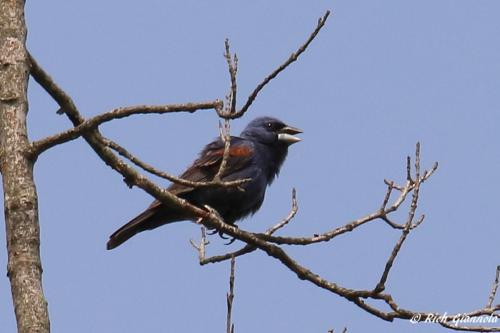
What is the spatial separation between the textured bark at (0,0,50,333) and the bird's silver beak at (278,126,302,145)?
175 inches

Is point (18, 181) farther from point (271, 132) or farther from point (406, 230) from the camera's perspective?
point (271, 132)

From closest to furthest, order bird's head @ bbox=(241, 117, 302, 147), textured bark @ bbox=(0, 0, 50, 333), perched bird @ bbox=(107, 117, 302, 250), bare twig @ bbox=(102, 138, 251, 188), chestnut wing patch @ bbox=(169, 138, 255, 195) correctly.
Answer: textured bark @ bbox=(0, 0, 50, 333)
bare twig @ bbox=(102, 138, 251, 188)
perched bird @ bbox=(107, 117, 302, 250)
chestnut wing patch @ bbox=(169, 138, 255, 195)
bird's head @ bbox=(241, 117, 302, 147)

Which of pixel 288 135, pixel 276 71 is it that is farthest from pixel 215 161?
pixel 276 71

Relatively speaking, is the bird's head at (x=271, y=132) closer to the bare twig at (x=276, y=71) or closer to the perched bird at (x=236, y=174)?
the perched bird at (x=236, y=174)

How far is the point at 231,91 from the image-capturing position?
4.11m

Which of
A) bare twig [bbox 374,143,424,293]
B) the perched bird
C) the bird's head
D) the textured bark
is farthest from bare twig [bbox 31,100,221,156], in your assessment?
the bird's head

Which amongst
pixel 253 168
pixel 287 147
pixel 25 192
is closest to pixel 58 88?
pixel 25 192

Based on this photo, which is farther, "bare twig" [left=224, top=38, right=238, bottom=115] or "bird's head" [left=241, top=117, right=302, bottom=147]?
"bird's head" [left=241, top=117, right=302, bottom=147]

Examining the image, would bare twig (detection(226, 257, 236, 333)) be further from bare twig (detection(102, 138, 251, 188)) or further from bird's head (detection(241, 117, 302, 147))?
bird's head (detection(241, 117, 302, 147))

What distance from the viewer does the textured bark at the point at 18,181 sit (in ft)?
11.0

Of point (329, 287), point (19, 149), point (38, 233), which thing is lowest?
point (329, 287)

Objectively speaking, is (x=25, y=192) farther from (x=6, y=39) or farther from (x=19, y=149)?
(x=6, y=39)

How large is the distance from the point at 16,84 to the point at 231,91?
96 centimetres

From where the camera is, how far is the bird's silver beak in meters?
8.34
